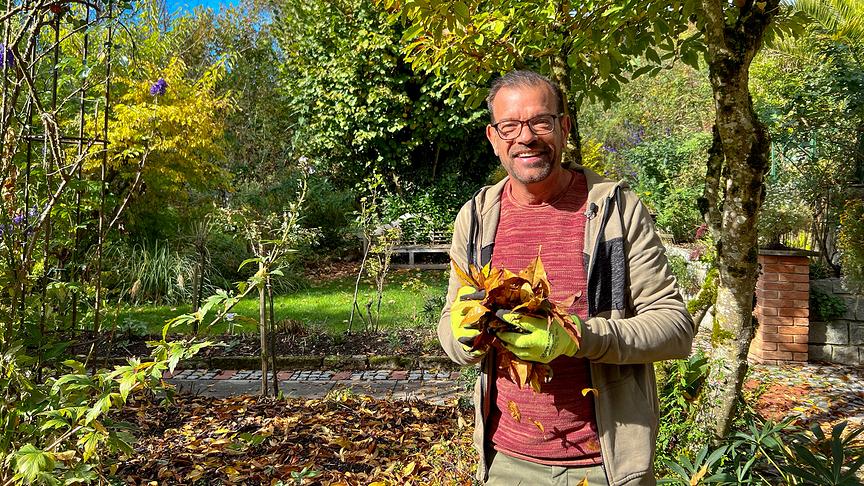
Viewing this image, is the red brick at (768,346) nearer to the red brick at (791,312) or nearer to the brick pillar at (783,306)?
the brick pillar at (783,306)

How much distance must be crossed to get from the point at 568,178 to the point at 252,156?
16.0m

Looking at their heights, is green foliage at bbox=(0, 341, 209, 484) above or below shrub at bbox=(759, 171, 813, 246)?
below

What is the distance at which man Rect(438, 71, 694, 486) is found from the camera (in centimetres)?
156

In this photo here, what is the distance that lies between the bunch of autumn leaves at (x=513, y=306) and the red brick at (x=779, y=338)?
525 centimetres

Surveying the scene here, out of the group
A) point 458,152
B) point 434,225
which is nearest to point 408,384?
point 434,225

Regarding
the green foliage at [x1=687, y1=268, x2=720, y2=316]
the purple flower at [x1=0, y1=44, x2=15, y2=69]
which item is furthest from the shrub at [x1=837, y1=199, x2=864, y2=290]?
the purple flower at [x1=0, y1=44, x2=15, y2=69]

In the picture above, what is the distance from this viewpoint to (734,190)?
269 cm

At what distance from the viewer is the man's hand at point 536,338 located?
1.35 metres

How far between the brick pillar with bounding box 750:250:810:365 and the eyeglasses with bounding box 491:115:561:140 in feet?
15.8

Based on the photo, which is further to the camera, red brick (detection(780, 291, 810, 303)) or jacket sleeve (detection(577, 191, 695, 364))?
red brick (detection(780, 291, 810, 303))

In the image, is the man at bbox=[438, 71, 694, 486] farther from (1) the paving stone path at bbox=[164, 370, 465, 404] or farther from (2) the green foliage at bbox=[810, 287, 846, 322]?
(2) the green foliage at bbox=[810, 287, 846, 322]

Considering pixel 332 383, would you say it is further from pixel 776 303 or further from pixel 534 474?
pixel 776 303

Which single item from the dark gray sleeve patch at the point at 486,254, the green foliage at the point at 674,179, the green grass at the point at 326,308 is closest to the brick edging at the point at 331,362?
the green grass at the point at 326,308

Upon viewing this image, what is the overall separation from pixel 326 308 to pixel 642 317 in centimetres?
693
